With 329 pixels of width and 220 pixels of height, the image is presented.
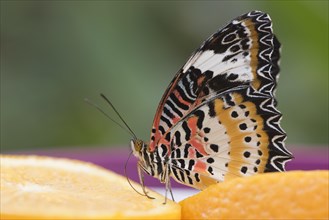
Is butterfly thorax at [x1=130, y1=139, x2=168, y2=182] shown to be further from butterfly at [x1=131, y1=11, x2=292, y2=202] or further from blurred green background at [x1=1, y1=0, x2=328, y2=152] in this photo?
blurred green background at [x1=1, y1=0, x2=328, y2=152]

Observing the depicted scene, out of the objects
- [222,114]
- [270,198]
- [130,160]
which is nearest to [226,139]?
[222,114]

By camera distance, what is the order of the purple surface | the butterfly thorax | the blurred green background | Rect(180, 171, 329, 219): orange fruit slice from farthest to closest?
the blurred green background, the purple surface, the butterfly thorax, Rect(180, 171, 329, 219): orange fruit slice

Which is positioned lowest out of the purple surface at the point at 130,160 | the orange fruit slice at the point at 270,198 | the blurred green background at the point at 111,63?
the orange fruit slice at the point at 270,198

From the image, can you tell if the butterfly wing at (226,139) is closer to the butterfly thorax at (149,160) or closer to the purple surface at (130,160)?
the butterfly thorax at (149,160)

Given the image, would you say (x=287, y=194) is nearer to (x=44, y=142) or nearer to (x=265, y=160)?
(x=265, y=160)

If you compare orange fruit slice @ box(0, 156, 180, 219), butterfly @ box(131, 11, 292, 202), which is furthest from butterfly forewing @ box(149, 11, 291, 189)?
orange fruit slice @ box(0, 156, 180, 219)

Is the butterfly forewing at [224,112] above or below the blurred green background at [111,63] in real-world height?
below

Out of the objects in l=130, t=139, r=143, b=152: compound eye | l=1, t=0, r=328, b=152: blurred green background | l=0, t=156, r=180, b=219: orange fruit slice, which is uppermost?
l=1, t=0, r=328, b=152: blurred green background

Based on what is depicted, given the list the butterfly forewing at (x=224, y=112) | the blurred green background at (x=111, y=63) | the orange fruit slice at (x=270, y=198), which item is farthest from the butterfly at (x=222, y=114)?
the blurred green background at (x=111, y=63)
